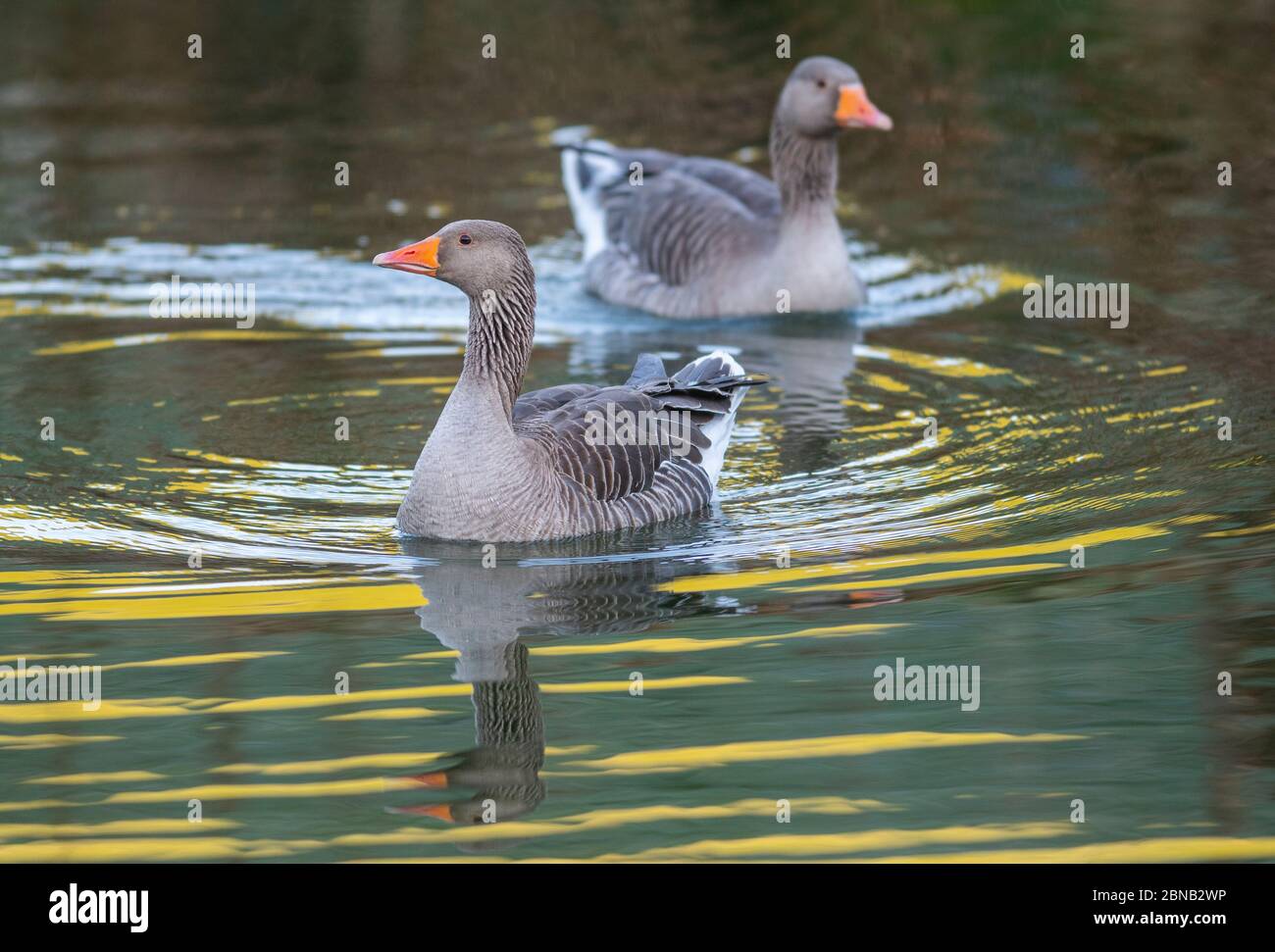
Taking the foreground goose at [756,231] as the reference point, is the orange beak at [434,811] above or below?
below

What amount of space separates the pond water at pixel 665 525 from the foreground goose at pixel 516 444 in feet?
0.60

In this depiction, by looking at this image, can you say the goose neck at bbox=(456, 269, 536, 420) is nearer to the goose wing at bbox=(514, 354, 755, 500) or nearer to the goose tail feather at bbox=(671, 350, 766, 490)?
the goose wing at bbox=(514, 354, 755, 500)

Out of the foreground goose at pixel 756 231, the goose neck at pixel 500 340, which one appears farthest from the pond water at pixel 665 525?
the goose neck at pixel 500 340

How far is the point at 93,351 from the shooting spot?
49.2 ft

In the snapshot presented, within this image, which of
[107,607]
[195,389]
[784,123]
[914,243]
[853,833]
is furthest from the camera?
[914,243]

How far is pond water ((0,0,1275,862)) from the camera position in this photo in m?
7.39

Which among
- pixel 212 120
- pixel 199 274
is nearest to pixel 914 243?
pixel 199 274

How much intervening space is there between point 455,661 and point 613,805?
1.81m

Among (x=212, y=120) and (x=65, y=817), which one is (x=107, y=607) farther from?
(x=212, y=120)

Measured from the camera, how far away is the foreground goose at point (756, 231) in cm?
1631

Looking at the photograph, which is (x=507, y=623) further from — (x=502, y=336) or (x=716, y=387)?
(x=716, y=387)

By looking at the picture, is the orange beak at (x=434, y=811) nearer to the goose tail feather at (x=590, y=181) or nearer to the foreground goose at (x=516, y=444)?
the foreground goose at (x=516, y=444)

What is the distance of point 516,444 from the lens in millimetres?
10320

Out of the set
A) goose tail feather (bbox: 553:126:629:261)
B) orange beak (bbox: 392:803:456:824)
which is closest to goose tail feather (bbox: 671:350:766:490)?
orange beak (bbox: 392:803:456:824)
